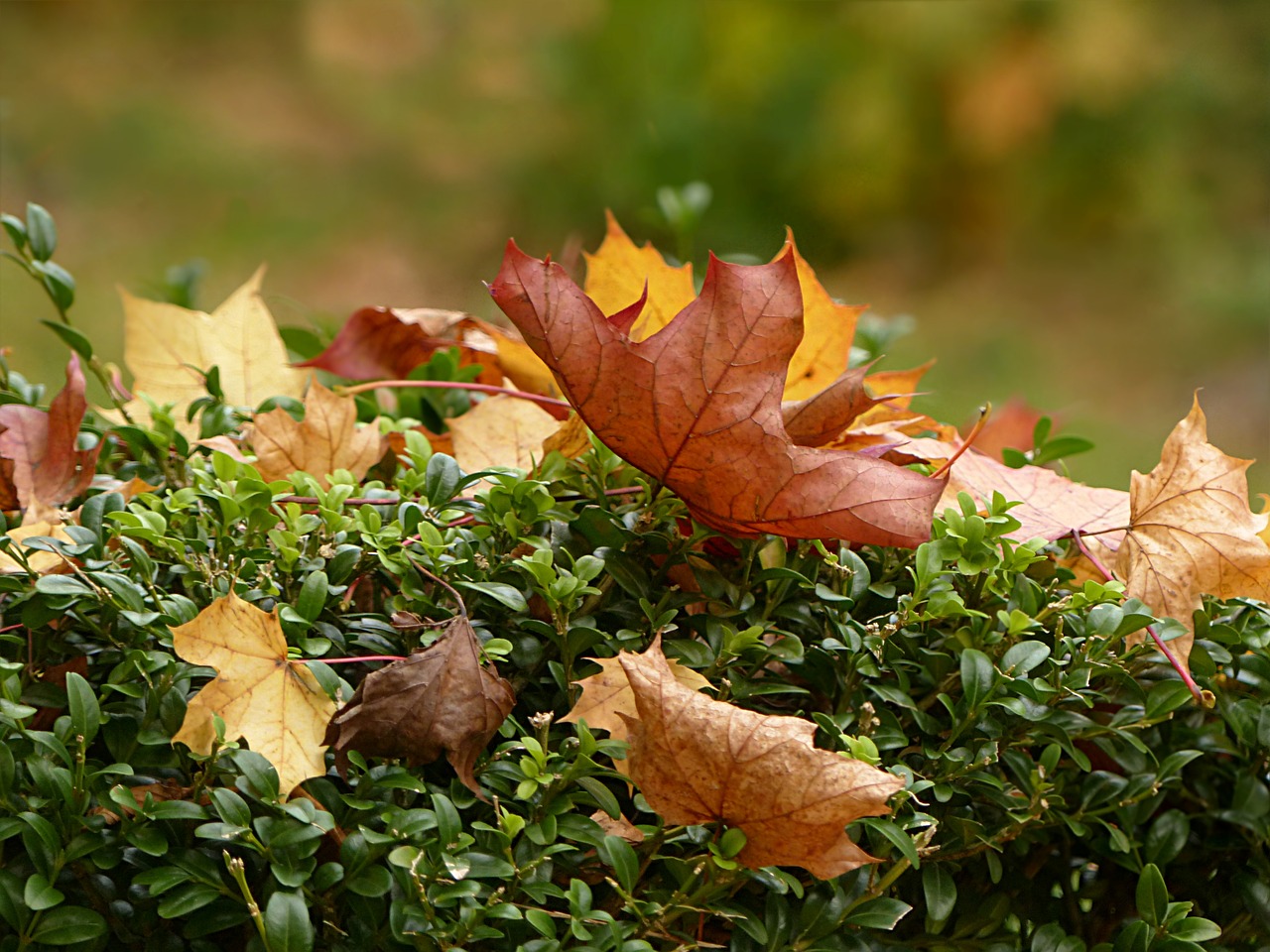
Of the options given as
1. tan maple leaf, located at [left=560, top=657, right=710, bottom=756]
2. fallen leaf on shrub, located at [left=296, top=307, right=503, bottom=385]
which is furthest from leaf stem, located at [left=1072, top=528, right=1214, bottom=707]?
fallen leaf on shrub, located at [left=296, top=307, right=503, bottom=385]

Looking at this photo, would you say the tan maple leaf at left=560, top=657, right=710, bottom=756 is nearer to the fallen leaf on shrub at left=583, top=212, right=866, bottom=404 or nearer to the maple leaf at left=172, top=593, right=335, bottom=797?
the maple leaf at left=172, top=593, right=335, bottom=797

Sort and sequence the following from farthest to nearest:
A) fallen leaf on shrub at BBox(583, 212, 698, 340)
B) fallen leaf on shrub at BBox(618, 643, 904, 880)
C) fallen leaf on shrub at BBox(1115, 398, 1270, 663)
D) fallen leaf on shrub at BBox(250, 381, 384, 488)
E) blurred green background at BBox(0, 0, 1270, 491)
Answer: blurred green background at BBox(0, 0, 1270, 491) → fallen leaf on shrub at BBox(583, 212, 698, 340) → fallen leaf on shrub at BBox(250, 381, 384, 488) → fallen leaf on shrub at BBox(1115, 398, 1270, 663) → fallen leaf on shrub at BBox(618, 643, 904, 880)

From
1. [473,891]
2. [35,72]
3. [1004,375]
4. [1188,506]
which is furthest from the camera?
[35,72]

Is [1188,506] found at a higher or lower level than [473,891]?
higher

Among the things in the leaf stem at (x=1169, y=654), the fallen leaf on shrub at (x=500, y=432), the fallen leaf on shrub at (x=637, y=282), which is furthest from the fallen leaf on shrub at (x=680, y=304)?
the leaf stem at (x=1169, y=654)

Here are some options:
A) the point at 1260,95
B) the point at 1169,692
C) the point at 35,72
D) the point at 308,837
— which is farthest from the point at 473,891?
the point at 35,72

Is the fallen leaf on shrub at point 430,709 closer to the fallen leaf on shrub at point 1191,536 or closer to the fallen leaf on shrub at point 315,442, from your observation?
the fallen leaf on shrub at point 315,442

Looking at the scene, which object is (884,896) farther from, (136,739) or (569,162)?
(569,162)
